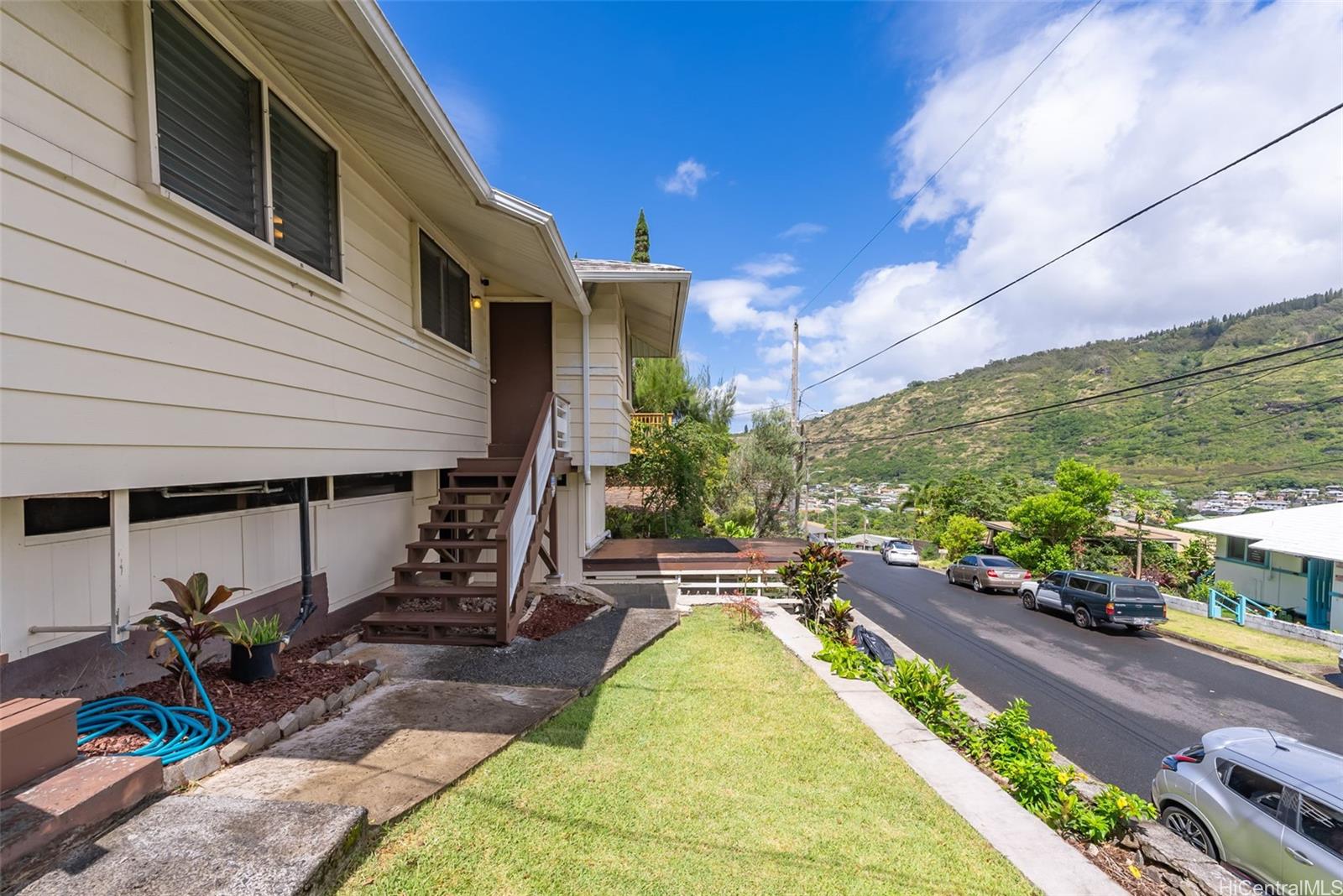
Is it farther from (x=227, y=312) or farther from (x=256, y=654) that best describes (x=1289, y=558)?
(x=227, y=312)

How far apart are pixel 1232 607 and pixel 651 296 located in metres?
19.4

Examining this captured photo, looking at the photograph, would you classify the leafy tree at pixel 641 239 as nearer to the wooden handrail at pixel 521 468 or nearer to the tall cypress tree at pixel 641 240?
the tall cypress tree at pixel 641 240

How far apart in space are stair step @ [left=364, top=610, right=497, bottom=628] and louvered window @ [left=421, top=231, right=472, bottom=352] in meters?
3.01

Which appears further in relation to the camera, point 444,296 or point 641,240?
point 641,240

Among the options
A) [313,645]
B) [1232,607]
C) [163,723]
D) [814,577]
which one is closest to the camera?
[163,723]

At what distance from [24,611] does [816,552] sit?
744 cm

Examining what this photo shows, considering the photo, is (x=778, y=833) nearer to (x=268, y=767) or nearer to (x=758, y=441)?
(x=268, y=767)

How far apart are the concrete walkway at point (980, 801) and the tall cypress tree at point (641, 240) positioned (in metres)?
17.9

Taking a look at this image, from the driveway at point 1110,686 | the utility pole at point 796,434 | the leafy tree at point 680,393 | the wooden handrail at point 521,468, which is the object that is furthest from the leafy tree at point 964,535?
the wooden handrail at point 521,468

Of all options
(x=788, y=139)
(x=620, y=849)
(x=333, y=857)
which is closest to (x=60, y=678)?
(x=333, y=857)

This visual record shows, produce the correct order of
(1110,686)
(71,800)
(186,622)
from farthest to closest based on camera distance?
(1110,686) → (186,622) → (71,800)

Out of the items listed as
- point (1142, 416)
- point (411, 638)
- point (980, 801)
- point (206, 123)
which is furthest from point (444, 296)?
point (1142, 416)

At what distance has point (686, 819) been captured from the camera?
2.64m

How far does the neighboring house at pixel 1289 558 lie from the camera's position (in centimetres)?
1366
